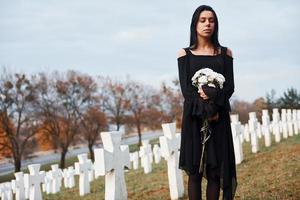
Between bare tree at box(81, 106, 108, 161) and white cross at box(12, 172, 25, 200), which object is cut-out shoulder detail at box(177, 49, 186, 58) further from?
bare tree at box(81, 106, 108, 161)

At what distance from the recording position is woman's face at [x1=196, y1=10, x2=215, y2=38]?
3852 millimetres

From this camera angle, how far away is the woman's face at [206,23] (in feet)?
Answer: 12.6

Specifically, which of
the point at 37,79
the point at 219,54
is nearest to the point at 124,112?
the point at 37,79

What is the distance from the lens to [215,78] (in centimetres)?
366

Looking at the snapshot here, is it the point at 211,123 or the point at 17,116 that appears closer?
the point at 211,123

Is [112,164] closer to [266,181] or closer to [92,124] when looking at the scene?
[266,181]

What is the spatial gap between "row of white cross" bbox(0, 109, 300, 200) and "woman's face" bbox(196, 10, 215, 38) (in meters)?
1.85

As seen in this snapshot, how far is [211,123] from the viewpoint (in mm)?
3756

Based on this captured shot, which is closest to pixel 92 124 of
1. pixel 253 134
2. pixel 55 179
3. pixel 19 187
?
pixel 55 179

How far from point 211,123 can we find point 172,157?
2827mm

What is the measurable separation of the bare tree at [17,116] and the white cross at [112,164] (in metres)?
27.3

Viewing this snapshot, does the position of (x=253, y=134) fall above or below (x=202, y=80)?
below

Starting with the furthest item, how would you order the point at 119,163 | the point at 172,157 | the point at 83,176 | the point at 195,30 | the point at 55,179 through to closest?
the point at 55,179 → the point at 83,176 → the point at 172,157 → the point at 119,163 → the point at 195,30

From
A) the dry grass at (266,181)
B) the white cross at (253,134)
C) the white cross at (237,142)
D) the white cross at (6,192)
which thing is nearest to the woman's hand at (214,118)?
the dry grass at (266,181)
